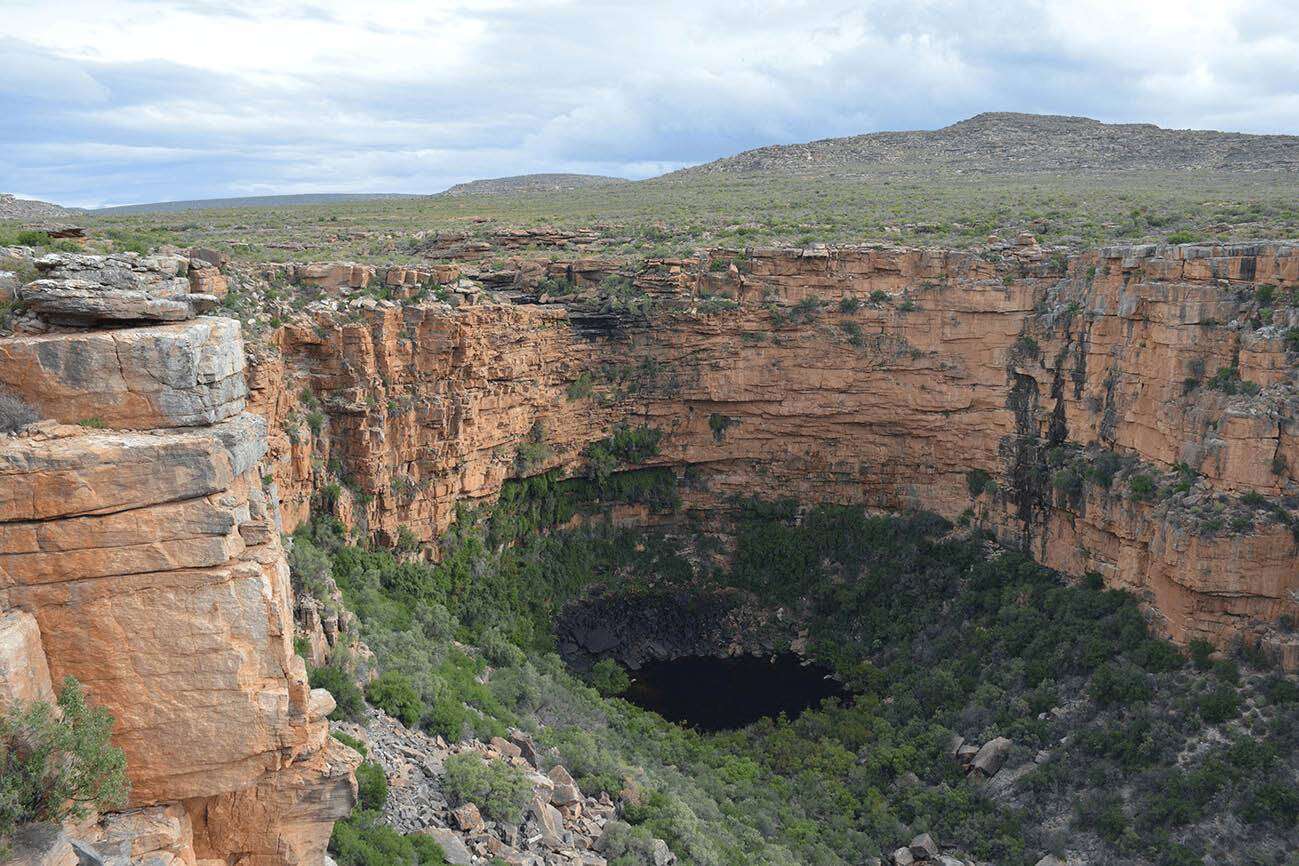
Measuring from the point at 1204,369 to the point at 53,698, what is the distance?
28.9 meters

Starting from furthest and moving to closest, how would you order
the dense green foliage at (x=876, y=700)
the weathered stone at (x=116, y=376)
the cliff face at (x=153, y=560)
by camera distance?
the dense green foliage at (x=876, y=700) → the weathered stone at (x=116, y=376) → the cliff face at (x=153, y=560)

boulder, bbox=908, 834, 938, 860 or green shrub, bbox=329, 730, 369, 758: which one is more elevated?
green shrub, bbox=329, 730, 369, 758

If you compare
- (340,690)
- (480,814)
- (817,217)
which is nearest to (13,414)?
(340,690)

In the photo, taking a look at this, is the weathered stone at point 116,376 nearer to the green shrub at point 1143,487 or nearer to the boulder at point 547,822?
the boulder at point 547,822

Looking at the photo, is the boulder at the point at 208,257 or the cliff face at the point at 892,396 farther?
the cliff face at the point at 892,396

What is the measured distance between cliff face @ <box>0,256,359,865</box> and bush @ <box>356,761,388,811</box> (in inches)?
219

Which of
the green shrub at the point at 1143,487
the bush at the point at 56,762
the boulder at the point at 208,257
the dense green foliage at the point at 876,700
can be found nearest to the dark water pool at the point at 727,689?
the dense green foliage at the point at 876,700

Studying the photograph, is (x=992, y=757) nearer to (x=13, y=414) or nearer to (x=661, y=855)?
(x=661, y=855)

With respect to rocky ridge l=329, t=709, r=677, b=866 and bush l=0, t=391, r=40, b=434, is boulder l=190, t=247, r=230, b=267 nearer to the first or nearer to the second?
rocky ridge l=329, t=709, r=677, b=866

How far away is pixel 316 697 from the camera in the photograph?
13.0 metres

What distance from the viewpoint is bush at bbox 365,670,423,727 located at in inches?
864

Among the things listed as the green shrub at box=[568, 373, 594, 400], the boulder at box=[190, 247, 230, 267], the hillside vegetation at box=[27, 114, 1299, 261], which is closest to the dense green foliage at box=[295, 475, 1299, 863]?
the green shrub at box=[568, 373, 594, 400]

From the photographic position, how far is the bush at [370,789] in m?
17.6

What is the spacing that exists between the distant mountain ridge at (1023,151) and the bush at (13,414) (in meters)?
62.6
